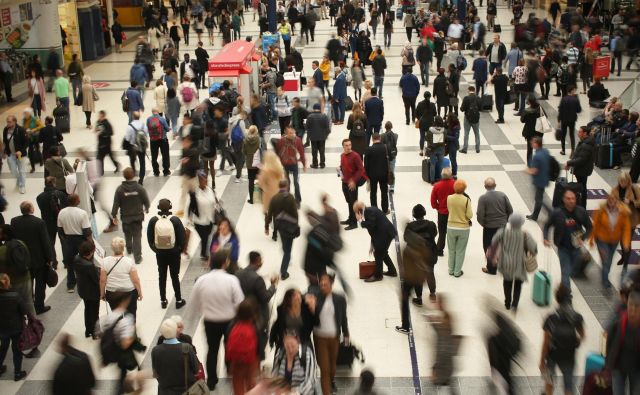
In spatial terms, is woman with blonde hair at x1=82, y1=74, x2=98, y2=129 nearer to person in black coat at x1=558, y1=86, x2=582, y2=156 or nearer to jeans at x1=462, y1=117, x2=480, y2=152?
jeans at x1=462, y1=117, x2=480, y2=152

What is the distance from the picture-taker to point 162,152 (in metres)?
16.8

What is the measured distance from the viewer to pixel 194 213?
12.1m

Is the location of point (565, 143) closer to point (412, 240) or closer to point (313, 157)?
point (313, 157)

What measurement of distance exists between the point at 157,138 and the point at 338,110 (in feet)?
19.6

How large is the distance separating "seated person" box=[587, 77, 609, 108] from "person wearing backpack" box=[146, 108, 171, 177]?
1079 cm

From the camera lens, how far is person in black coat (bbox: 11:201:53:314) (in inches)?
425

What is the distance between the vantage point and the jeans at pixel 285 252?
11.6 meters

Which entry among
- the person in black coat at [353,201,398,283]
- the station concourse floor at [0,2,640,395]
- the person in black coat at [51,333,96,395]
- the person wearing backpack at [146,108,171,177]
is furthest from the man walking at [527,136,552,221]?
the person in black coat at [51,333,96,395]

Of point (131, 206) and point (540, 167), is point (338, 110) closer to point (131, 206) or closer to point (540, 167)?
point (540, 167)

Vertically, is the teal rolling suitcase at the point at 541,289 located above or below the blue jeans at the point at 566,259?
below

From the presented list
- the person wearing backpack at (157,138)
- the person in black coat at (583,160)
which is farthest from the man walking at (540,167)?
the person wearing backpack at (157,138)

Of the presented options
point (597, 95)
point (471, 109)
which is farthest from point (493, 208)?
point (597, 95)

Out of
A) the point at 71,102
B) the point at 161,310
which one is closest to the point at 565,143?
the point at 161,310

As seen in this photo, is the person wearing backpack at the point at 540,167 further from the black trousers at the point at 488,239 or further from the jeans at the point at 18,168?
the jeans at the point at 18,168
